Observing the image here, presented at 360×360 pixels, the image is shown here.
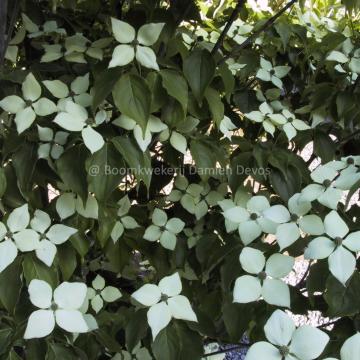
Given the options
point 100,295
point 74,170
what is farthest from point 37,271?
point 100,295

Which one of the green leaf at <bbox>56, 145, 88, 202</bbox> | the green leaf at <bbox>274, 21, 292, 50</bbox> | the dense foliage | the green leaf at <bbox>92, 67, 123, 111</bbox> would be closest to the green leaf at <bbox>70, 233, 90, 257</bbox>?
the dense foliage

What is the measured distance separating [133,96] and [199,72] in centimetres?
12

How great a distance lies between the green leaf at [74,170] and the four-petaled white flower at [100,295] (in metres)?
0.27

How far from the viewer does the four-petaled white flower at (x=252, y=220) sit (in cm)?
69

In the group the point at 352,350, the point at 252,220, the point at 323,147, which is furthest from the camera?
the point at 323,147

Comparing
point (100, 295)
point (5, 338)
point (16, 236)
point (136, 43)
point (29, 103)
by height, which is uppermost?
point (136, 43)

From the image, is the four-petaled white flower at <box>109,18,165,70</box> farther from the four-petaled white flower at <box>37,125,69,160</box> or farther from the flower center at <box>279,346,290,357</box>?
the flower center at <box>279,346,290,357</box>

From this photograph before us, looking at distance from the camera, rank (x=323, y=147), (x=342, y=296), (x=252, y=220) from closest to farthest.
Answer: (x=342, y=296)
(x=252, y=220)
(x=323, y=147)

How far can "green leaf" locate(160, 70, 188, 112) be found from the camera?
0.68m

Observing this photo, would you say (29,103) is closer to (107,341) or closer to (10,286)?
(10,286)

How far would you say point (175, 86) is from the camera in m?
0.69

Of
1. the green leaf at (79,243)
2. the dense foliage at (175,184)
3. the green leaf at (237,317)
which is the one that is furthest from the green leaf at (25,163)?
the green leaf at (237,317)

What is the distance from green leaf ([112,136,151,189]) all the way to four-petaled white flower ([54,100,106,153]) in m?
0.03

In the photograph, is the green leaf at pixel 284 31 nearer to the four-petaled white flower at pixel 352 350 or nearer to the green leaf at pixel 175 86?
the green leaf at pixel 175 86
